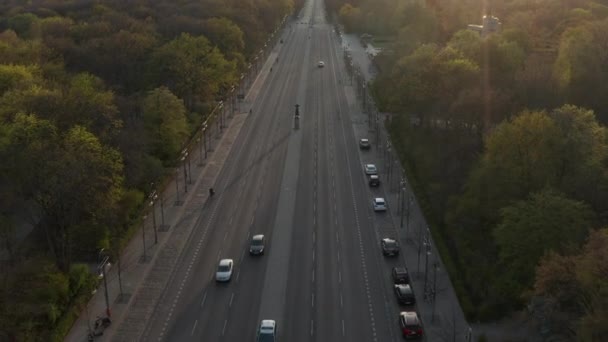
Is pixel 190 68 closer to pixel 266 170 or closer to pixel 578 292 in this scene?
pixel 266 170

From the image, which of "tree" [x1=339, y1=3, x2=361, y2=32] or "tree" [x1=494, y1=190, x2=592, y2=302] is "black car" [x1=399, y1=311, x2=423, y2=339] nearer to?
"tree" [x1=494, y1=190, x2=592, y2=302]

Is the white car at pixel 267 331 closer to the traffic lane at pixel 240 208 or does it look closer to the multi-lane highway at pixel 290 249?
the multi-lane highway at pixel 290 249

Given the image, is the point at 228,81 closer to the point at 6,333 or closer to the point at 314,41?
the point at 6,333

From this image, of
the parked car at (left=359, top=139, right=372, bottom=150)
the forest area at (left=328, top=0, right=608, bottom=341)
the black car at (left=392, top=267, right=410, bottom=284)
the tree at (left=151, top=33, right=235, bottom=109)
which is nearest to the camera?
the forest area at (left=328, top=0, right=608, bottom=341)

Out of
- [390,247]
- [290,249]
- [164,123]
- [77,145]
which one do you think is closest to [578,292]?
[390,247]

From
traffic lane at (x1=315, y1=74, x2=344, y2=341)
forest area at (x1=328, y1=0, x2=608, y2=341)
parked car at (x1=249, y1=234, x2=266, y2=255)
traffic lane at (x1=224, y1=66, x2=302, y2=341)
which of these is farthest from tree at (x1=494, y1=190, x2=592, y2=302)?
parked car at (x1=249, y1=234, x2=266, y2=255)

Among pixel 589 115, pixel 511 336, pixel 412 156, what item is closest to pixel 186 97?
pixel 412 156
